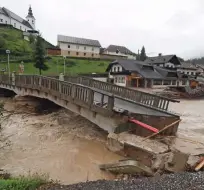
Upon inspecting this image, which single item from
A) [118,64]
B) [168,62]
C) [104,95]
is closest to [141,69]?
[118,64]

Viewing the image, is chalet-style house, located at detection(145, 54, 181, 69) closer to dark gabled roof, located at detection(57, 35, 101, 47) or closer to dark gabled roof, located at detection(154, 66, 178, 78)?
dark gabled roof, located at detection(154, 66, 178, 78)

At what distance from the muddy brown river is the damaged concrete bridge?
1.36m

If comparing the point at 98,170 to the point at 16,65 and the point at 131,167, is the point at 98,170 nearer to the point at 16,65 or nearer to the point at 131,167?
the point at 131,167

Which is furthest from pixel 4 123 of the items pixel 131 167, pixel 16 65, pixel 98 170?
pixel 16 65

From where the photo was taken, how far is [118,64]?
144ft

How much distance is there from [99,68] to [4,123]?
45.3 meters

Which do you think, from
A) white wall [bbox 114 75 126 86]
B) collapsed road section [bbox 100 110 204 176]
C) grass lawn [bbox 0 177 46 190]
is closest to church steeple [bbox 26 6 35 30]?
white wall [bbox 114 75 126 86]

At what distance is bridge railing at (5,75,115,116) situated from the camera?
30.6 ft

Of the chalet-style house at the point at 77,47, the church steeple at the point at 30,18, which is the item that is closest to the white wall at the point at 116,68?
the chalet-style house at the point at 77,47

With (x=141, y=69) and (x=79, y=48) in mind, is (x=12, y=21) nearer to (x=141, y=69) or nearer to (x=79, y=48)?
(x=79, y=48)

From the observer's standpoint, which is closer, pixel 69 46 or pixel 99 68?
pixel 99 68

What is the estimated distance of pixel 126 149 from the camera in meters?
7.68

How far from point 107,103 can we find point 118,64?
35123 mm

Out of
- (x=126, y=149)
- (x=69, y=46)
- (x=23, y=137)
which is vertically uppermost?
(x=69, y=46)
